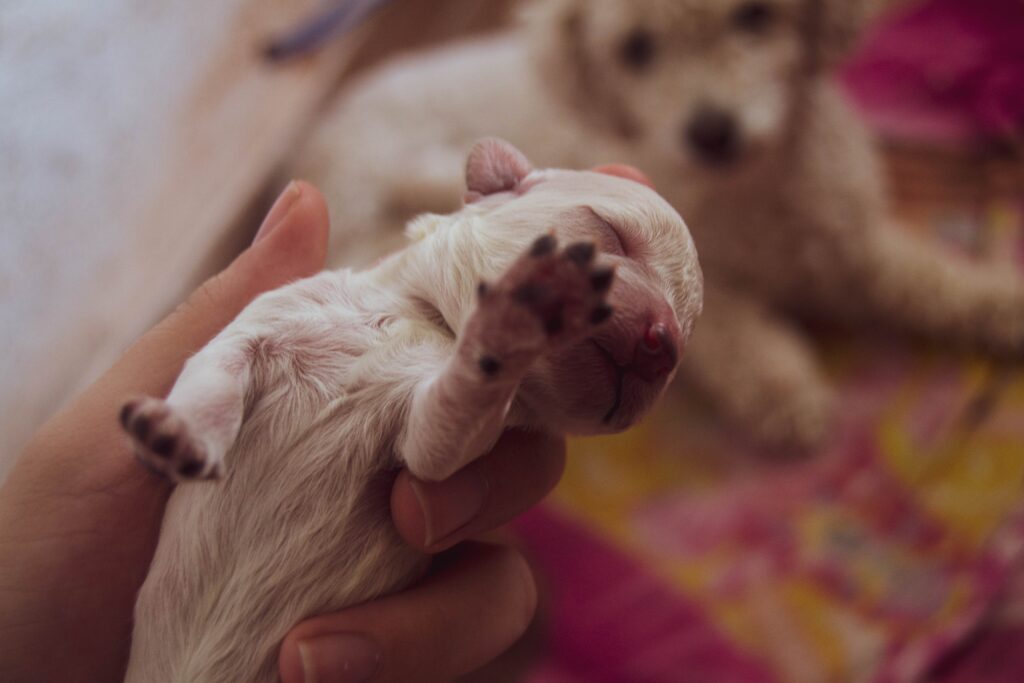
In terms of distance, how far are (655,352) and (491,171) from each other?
26 centimetres

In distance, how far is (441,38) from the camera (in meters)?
2.10

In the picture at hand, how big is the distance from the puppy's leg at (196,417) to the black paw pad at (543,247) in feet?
0.87

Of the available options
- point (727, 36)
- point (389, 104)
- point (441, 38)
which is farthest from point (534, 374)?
point (441, 38)

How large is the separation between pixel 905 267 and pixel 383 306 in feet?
4.55

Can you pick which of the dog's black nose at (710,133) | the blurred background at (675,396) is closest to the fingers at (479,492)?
the blurred background at (675,396)

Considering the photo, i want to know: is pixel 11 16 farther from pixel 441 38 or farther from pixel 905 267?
pixel 905 267

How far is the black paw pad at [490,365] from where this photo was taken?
0.57 m

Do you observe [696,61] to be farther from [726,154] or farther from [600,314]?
[600,314]

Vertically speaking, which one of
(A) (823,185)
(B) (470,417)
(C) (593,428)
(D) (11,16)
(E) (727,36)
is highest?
(D) (11,16)

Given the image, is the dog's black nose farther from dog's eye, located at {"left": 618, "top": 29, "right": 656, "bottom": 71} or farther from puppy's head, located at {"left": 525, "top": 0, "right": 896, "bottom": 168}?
dog's eye, located at {"left": 618, "top": 29, "right": 656, "bottom": 71}

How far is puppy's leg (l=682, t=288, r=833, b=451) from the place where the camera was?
1704mm

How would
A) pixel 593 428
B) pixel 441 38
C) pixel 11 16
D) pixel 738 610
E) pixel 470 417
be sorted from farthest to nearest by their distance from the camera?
pixel 441 38 → pixel 738 610 → pixel 11 16 → pixel 593 428 → pixel 470 417

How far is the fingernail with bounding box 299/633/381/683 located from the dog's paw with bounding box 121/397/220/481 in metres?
0.19

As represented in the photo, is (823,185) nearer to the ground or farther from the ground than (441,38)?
nearer to the ground
